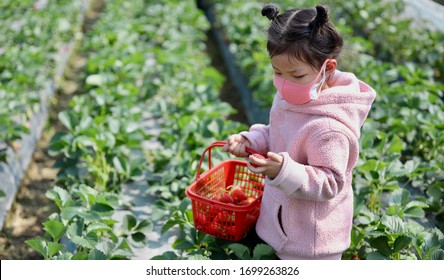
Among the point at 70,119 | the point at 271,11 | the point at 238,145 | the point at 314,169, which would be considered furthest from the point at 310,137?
the point at 70,119

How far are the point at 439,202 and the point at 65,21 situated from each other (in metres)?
4.48

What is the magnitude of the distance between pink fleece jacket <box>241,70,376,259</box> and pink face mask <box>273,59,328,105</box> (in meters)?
0.03

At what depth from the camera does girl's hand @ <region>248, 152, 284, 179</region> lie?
6.40 ft

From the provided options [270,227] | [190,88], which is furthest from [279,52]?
[190,88]

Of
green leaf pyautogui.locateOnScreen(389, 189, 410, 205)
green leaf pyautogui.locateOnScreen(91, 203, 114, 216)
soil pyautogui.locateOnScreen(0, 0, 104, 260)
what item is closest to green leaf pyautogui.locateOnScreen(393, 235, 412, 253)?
green leaf pyautogui.locateOnScreen(389, 189, 410, 205)

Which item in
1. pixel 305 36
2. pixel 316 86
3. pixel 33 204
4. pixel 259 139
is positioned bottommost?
pixel 33 204

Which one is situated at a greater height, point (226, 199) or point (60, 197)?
point (226, 199)

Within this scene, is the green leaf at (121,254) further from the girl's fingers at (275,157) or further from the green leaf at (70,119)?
the green leaf at (70,119)

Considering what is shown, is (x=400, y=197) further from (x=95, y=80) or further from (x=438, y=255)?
(x=95, y=80)

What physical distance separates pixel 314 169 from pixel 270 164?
150 millimetres

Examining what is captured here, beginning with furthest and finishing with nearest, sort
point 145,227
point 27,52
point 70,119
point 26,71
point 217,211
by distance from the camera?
point 27,52
point 26,71
point 70,119
point 145,227
point 217,211

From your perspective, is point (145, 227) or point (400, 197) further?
point (145, 227)

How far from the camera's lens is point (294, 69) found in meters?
2.01

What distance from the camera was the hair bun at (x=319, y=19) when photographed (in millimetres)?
1950
